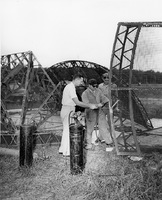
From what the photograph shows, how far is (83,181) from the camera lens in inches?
193

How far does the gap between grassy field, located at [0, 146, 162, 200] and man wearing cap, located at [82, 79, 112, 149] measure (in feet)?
5.16

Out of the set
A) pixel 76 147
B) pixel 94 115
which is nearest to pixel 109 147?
pixel 94 115

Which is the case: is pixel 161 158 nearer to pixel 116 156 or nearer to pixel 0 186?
pixel 116 156

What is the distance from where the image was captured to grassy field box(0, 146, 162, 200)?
430 centimetres

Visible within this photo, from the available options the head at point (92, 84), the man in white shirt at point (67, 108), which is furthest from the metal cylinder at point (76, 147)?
the head at point (92, 84)

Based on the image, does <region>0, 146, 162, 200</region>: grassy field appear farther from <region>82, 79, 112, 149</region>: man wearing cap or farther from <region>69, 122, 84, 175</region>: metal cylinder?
<region>82, 79, 112, 149</region>: man wearing cap

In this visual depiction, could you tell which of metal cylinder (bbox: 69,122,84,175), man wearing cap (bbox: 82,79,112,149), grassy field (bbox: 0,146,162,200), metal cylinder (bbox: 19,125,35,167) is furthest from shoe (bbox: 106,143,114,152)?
metal cylinder (bbox: 19,125,35,167)

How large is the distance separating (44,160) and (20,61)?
556 cm

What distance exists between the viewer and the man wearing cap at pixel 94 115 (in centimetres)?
A: 791

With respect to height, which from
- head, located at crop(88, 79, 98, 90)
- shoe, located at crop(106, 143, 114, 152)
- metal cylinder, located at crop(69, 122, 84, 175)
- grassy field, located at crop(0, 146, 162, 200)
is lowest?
shoe, located at crop(106, 143, 114, 152)

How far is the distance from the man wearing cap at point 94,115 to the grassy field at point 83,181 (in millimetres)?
1574

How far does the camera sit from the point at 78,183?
15.9 feet

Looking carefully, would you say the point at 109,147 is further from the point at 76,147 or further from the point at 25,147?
the point at 25,147

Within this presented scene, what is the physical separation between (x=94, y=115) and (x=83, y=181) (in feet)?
11.2
